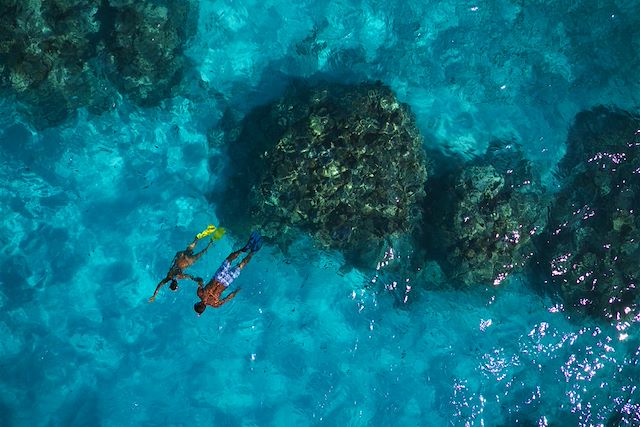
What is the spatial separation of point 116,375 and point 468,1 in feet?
42.4

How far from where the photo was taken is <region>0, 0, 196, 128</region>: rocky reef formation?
10.2 meters

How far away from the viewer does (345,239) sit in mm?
10555

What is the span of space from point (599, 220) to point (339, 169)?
6586mm

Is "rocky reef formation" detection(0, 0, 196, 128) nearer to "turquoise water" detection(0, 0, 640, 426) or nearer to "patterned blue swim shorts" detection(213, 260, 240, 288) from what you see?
"turquoise water" detection(0, 0, 640, 426)

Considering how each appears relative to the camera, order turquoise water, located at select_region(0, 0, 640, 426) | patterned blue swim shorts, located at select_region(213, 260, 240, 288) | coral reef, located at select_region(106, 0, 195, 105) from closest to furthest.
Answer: patterned blue swim shorts, located at select_region(213, 260, 240, 288) → coral reef, located at select_region(106, 0, 195, 105) → turquoise water, located at select_region(0, 0, 640, 426)

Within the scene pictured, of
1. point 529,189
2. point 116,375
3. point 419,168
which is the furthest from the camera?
point 116,375

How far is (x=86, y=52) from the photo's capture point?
36.0ft

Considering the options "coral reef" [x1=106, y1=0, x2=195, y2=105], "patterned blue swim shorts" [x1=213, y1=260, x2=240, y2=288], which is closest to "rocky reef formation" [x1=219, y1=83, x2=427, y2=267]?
"patterned blue swim shorts" [x1=213, y1=260, x2=240, y2=288]

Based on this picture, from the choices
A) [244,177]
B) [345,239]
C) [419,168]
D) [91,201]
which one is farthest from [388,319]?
[91,201]

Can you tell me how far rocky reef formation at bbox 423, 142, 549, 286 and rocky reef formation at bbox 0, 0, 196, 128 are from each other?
282 inches

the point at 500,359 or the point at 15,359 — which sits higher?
the point at 500,359

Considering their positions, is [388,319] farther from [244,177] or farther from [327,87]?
[327,87]

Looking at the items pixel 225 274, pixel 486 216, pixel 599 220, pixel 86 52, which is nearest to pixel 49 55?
pixel 86 52

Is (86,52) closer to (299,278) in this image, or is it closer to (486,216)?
(299,278)
